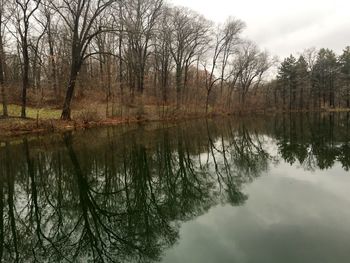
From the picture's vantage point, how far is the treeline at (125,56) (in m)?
31.1

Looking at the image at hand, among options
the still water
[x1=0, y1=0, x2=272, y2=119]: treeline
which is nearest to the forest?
[x1=0, y1=0, x2=272, y2=119]: treeline

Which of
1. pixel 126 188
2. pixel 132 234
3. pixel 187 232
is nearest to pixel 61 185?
pixel 126 188

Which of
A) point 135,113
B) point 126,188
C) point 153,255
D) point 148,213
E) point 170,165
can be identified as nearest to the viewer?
point 153,255

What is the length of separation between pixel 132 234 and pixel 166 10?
121ft

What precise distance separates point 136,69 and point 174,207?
32.3 metres

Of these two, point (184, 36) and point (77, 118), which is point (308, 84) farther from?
point (77, 118)

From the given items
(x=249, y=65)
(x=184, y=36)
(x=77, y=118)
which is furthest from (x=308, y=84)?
(x=77, y=118)

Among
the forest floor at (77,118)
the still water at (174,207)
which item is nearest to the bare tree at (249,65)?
the forest floor at (77,118)

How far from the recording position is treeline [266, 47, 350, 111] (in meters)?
69.2

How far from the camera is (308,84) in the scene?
68312 mm

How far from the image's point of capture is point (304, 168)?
1194 cm

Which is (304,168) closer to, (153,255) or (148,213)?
(148,213)

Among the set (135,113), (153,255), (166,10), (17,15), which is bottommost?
(153,255)

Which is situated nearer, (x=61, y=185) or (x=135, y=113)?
(x=61, y=185)
